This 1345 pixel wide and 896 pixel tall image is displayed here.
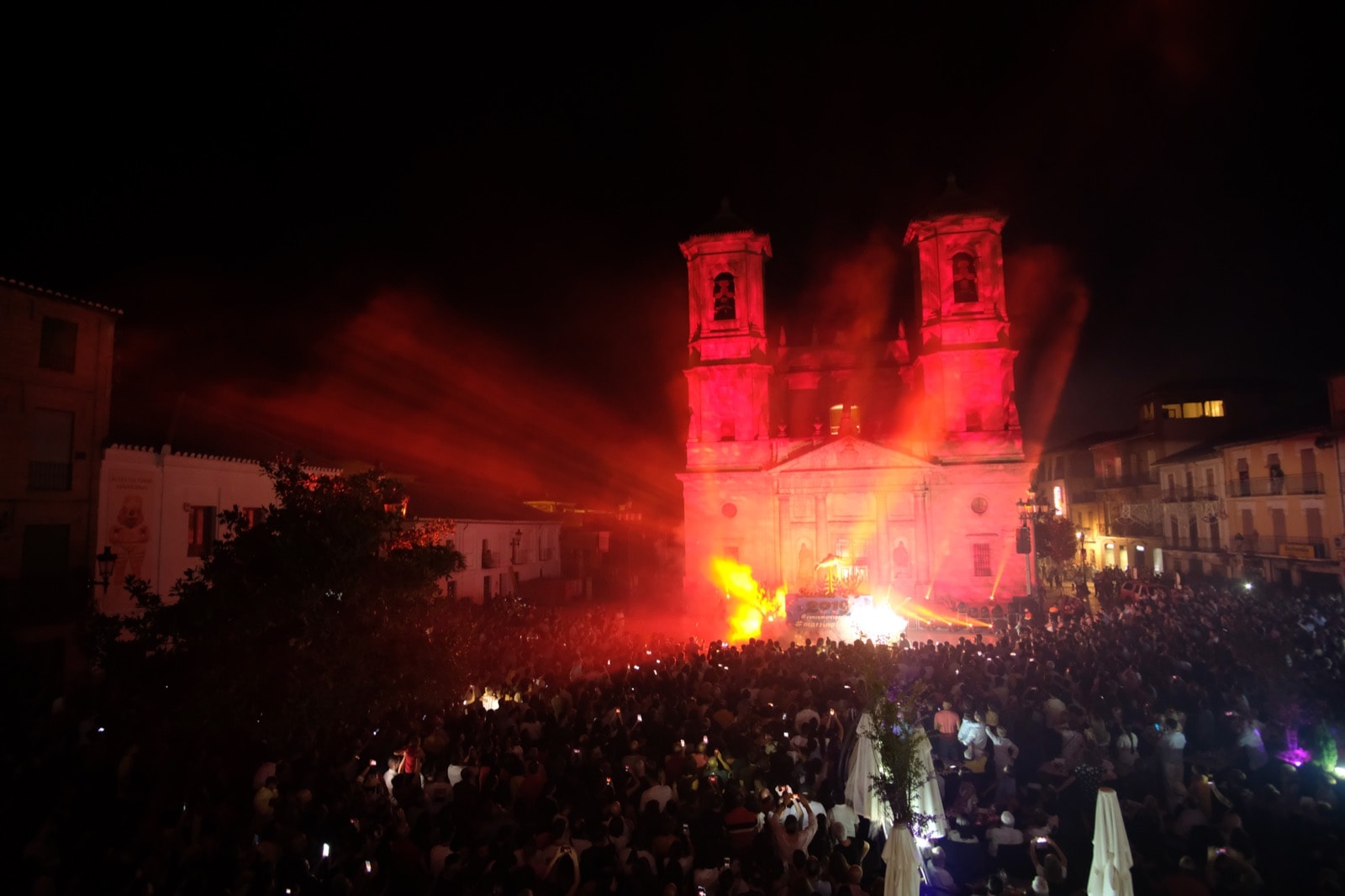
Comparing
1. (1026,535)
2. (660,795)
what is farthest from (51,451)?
(1026,535)

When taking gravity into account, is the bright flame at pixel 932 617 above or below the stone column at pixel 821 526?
below

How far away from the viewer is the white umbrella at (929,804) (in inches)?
334

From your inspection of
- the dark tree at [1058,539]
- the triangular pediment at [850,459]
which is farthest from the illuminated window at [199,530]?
the dark tree at [1058,539]

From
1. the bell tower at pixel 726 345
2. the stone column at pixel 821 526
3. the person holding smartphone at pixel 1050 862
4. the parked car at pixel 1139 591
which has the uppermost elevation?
the bell tower at pixel 726 345

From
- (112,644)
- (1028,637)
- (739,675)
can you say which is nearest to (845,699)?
(739,675)

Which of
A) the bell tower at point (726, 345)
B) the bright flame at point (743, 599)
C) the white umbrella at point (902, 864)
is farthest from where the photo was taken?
the bell tower at point (726, 345)

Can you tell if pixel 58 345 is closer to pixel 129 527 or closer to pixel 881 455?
pixel 129 527

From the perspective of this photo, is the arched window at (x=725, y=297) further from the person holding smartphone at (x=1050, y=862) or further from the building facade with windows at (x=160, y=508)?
the person holding smartphone at (x=1050, y=862)

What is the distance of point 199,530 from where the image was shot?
1947 centimetres

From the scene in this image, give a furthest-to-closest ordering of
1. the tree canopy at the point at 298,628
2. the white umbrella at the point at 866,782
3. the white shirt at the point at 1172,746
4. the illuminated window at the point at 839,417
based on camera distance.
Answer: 1. the illuminated window at the point at 839,417
2. the white shirt at the point at 1172,746
3. the tree canopy at the point at 298,628
4. the white umbrella at the point at 866,782

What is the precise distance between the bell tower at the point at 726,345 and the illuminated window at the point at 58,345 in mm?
25888

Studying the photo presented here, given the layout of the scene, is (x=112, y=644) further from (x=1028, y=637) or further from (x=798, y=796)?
(x=1028, y=637)

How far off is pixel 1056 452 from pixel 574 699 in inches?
2096

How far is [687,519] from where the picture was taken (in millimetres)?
37969
